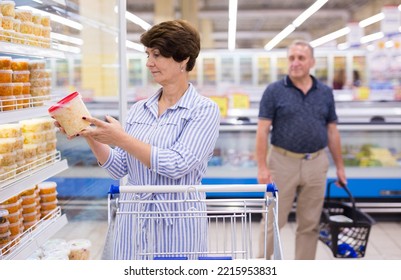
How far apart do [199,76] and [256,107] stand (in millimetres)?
1410

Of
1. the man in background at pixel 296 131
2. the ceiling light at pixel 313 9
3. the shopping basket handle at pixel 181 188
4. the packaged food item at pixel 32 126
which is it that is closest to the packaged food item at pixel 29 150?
the packaged food item at pixel 32 126

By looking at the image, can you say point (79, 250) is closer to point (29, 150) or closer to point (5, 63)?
point (29, 150)

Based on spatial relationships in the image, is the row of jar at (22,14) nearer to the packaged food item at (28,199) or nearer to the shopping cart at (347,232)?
the packaged food item at (28,199)

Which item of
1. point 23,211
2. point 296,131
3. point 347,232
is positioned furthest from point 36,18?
point 347,232

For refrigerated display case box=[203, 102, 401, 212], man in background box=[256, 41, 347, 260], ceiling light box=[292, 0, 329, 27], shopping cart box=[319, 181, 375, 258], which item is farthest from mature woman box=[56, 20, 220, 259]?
ceiling light box=[292, 0, 329, 27]

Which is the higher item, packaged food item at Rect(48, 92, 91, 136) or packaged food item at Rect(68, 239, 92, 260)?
packaged food item at Rect(48, 92, 91, 136)

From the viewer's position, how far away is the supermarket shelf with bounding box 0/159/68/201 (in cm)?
250

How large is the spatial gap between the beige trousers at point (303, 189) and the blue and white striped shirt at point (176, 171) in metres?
1.94

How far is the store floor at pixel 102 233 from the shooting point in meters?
4.41

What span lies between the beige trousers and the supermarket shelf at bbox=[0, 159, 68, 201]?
1.62 meters

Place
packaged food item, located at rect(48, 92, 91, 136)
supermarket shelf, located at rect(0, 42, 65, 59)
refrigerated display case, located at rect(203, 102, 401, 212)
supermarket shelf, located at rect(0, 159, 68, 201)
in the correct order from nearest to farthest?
packaged food item, located at rect(48, 92, 91, 136), supermarket shelf, located at rect(0, 42, 65, 59), supermarket shelf, located at rect(0, 159, 68, 201), refrigerated display case, located at rect(203, 102, 401, 212)

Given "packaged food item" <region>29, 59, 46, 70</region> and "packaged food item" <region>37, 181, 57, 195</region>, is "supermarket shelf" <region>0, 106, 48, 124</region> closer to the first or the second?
"packaged food item" <region>29, 59, 46, 70</region>

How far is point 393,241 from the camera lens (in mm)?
5746
